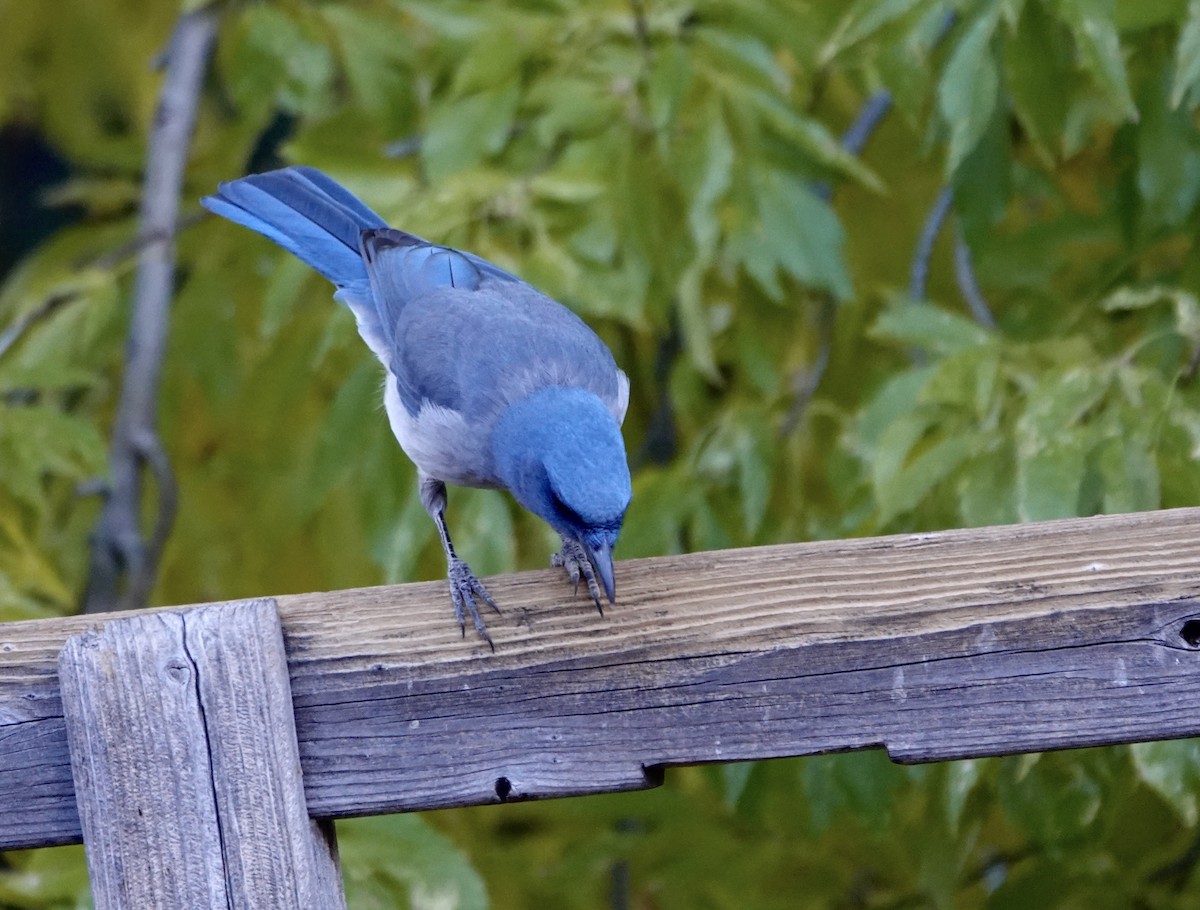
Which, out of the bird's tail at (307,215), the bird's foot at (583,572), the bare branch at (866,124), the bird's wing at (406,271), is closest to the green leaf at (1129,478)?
the bird's foot at (583,572)

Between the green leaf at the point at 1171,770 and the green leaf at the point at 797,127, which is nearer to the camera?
the green leaf at the point at 1171,770

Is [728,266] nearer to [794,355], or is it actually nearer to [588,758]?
[794,355]

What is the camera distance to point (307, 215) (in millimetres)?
3254

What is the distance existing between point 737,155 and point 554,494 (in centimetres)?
98

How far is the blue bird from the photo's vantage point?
7.25ft

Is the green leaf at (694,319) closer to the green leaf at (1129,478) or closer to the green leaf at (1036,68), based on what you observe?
the green leaf at (1036,68)

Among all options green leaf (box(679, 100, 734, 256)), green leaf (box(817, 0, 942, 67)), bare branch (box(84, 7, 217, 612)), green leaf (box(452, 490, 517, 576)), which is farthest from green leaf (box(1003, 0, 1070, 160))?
bare branch (box(84, 7, 217, 612))

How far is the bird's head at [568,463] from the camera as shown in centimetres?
214

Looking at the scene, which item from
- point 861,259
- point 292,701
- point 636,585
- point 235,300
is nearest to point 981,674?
point 636,585

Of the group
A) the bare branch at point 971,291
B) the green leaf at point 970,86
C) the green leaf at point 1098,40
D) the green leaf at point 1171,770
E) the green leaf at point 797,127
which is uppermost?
the green leaf at point 797,127

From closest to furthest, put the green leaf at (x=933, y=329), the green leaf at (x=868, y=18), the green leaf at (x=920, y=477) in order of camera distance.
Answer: the green leaf at (x=920, y=477) → the green leaf at (x=868, y=18) → the green leaf at (x=933, y=329)

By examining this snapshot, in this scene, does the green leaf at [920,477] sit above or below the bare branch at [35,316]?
below

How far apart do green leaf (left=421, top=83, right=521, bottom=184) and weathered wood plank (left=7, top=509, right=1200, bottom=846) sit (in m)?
1.41

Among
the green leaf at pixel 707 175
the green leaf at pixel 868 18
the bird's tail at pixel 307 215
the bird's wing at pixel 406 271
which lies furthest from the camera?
the bird's tail at pixel 307 215
